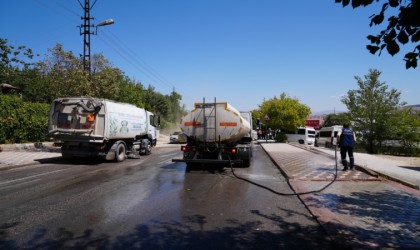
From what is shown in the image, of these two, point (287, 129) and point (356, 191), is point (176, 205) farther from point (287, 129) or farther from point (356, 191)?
point (287, 129)

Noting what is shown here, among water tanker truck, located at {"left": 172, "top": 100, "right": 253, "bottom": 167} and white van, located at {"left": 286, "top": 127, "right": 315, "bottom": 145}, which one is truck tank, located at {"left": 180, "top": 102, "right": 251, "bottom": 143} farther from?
white van, located at {"left": 286, "top": 127, "right": 315, "bottom": 145}

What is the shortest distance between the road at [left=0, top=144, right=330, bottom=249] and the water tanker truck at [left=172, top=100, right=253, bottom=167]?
245 cm

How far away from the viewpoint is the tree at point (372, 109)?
2552 centimetres

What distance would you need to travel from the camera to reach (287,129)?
4044 cm

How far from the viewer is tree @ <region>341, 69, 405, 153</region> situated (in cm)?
2552

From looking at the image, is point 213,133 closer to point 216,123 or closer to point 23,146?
point 216,123

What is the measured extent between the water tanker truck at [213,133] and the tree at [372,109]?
17410 mm

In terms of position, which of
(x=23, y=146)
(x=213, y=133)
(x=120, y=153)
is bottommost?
(x=120, y=153)

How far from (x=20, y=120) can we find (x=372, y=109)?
25.6 m

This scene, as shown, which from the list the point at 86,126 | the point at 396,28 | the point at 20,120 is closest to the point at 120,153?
the point at 86,126

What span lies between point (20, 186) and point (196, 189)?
4.80 m

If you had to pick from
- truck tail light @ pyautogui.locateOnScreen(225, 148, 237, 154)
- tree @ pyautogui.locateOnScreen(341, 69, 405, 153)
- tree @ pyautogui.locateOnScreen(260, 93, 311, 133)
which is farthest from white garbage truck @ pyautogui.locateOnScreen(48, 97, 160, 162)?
tree @ pyautogui.locateOnScreen(260, 93, 311, 133)

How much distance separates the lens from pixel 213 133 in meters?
12.3

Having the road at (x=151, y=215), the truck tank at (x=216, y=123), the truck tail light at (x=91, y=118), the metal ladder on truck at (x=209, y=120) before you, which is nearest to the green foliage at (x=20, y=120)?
the truck tail light at (x=91, y=118)
